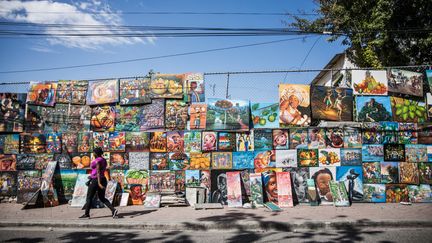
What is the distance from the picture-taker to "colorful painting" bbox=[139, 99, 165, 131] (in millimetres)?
8430

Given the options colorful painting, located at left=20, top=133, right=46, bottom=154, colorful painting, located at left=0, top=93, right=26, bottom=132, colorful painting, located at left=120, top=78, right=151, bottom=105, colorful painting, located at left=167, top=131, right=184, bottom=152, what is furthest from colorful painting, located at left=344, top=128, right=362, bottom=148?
colorful painting, located at left=0, top=93, right=26, bottom=132

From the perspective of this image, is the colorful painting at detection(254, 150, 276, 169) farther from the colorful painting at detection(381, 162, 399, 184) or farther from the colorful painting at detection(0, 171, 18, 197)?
the colorful painting at detection(0, 171, 18, 197)

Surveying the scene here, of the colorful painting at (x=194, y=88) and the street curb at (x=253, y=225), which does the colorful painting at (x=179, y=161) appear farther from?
the street curb at (x=253, y=225)

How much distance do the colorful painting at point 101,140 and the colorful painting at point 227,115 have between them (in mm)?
3172

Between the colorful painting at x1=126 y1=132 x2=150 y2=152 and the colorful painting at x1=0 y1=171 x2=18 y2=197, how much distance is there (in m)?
3.84

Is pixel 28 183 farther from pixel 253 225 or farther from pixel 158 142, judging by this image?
pixel 253 225

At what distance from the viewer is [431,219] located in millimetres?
5918

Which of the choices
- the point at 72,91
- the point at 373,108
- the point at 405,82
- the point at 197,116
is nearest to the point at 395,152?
the point at 373,108

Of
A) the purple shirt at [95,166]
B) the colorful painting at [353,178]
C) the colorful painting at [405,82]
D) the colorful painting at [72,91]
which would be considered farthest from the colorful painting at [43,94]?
the colorful painting at [405,82]

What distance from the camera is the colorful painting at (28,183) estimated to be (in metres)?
8.54

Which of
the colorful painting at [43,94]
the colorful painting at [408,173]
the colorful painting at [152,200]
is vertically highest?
the colorful painting at [43,94]

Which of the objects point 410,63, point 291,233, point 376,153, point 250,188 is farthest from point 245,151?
point 410,63

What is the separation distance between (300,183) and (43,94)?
8575 mm

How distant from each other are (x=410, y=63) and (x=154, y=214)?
1257cm
